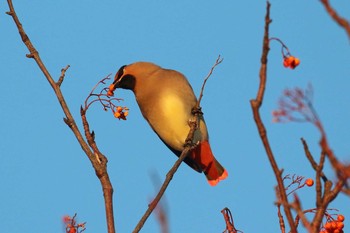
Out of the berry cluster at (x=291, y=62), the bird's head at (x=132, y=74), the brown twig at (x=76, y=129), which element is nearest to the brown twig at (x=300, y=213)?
the brown twig at (x=76, y=129)

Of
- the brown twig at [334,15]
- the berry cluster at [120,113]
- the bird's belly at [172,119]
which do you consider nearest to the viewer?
the brown twig at [334,15]

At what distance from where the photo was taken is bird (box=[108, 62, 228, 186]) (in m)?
5.19

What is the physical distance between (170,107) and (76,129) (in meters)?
2.69

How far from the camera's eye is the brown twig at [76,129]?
89.2 inches

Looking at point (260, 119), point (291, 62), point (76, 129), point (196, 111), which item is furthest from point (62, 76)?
point (196, 111)

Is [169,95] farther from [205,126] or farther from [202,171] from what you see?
[202,171]

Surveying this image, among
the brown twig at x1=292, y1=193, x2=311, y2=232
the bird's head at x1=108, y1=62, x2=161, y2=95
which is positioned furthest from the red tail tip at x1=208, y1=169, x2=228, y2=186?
the brown twig at x1=292, y1=193, x2=311, y2=232

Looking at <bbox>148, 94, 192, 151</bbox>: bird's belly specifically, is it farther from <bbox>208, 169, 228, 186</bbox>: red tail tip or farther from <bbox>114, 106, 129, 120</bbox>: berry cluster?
<bbox>114, 106, 129, 120</bbox>: berry cluster

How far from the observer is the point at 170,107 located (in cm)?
519

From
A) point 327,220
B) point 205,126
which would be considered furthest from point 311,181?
point 205,126

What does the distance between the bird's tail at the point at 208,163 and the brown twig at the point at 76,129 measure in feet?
8.90

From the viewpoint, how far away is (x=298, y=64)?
7.75 ft

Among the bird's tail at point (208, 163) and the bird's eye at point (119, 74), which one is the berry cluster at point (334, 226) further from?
the bird's eye at point (119, 74)

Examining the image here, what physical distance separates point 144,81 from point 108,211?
327cm
